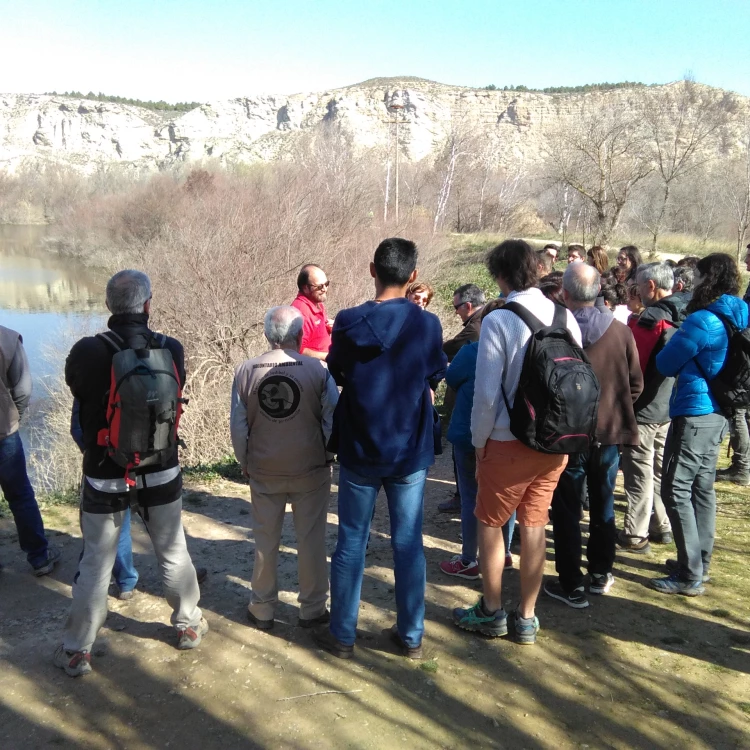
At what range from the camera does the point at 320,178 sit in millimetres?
23594

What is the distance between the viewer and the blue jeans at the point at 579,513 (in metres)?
3.44

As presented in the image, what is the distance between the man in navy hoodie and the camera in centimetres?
277

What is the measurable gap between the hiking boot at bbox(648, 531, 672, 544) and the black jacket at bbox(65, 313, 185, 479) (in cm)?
338

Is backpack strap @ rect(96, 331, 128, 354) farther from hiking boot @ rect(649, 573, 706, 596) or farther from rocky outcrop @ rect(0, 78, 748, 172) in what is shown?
rocky outcrop @ rect(0, 78, 748, 172)

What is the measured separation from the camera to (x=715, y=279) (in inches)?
137

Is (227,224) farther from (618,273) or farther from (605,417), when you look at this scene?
(605,417)

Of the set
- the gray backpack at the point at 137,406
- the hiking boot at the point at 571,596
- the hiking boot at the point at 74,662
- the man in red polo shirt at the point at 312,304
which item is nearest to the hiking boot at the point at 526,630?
the hiking boot at the point at 571,596

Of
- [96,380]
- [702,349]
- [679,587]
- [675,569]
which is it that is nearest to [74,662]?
[96,380]

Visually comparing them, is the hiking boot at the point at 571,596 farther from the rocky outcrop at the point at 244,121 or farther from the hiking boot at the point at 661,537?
the rocky outcrop at the point at 244,121

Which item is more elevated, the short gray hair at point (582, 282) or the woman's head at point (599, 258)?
the woman's head at point (599, 258)

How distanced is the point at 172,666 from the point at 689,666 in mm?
2446

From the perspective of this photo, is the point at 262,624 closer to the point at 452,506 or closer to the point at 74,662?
the point at 74,662

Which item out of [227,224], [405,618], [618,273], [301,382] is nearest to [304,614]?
[405,618]

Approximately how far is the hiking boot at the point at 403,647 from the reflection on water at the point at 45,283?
929 inches
